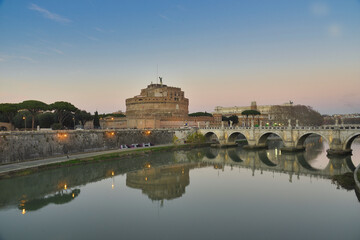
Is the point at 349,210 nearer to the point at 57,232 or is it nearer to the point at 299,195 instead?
the point at 299,195

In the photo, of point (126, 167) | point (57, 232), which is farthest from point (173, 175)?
point (57, 232)

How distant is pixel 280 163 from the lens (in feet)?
95.0

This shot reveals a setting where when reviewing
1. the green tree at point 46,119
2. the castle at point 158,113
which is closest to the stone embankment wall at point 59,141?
the castle at point 158,113

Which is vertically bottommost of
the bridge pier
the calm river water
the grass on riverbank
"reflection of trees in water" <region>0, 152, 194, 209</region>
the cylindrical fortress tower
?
the calm river water

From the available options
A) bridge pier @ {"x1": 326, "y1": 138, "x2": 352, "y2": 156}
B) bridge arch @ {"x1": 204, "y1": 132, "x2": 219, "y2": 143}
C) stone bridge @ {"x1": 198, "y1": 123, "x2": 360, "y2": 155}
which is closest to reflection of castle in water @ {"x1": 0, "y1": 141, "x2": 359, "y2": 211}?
bridge pier @ {"x1": 326, "y1": 138, "x2": 352, "y2": 156}

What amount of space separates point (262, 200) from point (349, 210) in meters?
4.35

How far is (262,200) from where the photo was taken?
16.2m

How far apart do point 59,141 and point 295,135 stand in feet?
91.8

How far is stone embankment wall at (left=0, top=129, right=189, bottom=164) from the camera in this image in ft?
82.4

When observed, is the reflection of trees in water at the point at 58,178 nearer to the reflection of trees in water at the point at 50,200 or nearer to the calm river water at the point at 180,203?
the calm river water at the point at 180,203

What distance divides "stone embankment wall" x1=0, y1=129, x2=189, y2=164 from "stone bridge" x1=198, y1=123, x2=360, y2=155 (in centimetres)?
1097

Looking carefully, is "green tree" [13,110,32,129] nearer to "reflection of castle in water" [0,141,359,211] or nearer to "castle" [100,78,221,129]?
"castle" [100,78,221,129]

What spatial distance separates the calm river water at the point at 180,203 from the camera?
12.0 m

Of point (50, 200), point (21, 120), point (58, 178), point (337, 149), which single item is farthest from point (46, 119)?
point (337, 149)
